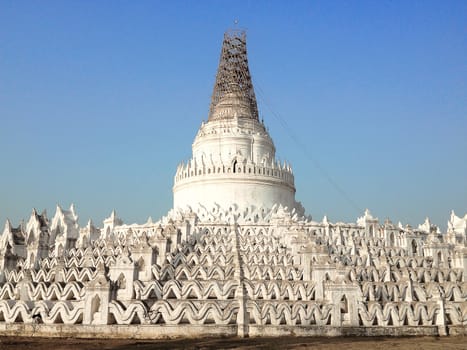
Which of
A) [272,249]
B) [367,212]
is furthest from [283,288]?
[367,212]

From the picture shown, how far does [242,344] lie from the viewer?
1526 cm

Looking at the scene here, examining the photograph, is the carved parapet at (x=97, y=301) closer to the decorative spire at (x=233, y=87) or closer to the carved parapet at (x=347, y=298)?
the carved parapet at (x=347, y=298)

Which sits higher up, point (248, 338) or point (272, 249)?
point (272, 249)

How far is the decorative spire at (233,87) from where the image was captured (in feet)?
175

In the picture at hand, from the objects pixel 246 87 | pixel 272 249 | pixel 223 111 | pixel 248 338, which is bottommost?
pixel 248 338

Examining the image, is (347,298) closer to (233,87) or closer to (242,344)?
(242,344)

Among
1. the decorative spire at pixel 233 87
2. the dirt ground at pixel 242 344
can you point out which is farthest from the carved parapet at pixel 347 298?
the decorative spire at pixel 233 87

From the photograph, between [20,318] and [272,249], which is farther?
[272,249]

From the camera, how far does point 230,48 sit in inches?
2313

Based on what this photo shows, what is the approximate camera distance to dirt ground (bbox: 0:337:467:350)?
48.9ft

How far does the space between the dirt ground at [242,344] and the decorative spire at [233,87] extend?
3711 cm

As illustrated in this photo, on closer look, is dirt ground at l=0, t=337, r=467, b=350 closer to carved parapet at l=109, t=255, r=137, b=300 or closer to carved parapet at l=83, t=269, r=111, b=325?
carved parapet at l=83, t=269, r=111, b=325

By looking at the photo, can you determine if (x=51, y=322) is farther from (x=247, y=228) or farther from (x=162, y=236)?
(x=247, y=228)

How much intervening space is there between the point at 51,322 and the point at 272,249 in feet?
46.1
